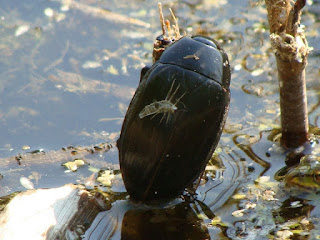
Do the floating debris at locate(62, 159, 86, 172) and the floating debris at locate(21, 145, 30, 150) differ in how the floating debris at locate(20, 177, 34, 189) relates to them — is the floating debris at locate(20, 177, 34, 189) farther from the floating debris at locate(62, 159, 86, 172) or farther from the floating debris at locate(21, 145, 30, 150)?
the floating debris at locate(21, 145, 30, 150)

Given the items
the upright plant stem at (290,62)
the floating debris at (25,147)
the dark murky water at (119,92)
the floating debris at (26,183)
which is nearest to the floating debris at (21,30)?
the dark murky water at (119,92)

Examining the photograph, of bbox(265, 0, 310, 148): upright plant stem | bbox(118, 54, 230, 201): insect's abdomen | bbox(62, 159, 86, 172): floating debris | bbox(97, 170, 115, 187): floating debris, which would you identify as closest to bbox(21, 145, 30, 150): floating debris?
bbox(62, 159, 86, 172): floating debris

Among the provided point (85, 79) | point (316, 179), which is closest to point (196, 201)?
point (316, 179)

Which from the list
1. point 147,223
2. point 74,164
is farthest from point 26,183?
point 147,223

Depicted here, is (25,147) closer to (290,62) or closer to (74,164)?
(74,164)

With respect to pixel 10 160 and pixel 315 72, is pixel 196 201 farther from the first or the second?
pixel 315 72

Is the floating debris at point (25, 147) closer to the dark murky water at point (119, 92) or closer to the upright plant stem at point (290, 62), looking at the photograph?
the dark murky water at point (119, 92)
